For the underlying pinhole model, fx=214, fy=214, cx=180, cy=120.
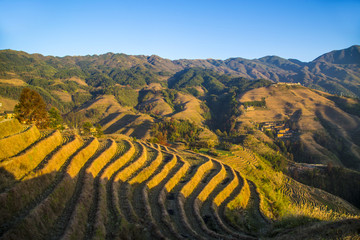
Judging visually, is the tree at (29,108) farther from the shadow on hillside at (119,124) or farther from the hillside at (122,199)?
the shadow on hillside at (119,124)

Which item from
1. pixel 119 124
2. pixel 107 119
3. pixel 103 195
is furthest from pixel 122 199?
pixel 107 119

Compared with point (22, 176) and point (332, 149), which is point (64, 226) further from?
point (332, 149)

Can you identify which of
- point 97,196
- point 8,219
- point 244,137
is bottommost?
point 244,137

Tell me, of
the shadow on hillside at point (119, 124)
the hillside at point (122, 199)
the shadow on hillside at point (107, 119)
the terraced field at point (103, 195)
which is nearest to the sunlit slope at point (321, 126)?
the shadow on hillside at point (119, 124)

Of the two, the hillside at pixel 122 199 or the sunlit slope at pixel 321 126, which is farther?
the sunlit slope at pixel 321 126

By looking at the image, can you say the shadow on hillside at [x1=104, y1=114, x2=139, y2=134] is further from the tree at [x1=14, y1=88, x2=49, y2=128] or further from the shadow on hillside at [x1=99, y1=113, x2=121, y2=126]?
the tree at [x1=14, y1=88, x2=49, y2=128]

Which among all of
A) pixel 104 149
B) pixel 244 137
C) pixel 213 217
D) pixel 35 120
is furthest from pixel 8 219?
pixel 244 137

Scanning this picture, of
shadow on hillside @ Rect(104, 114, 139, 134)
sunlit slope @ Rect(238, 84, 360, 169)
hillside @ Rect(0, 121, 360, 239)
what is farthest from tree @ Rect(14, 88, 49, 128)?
→ sunlit slope @ Rect(238, 84, 360, 169)
